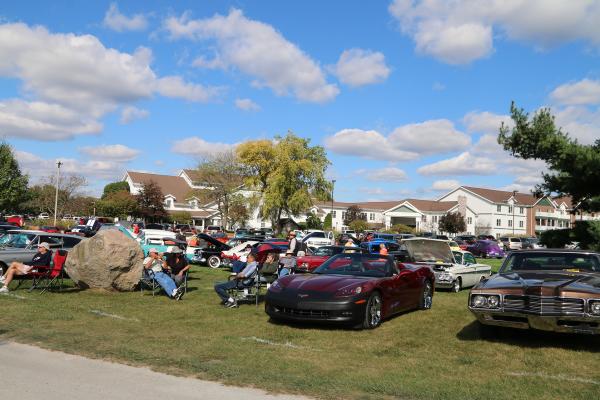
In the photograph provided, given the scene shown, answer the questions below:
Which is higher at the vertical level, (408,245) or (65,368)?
(408,245)

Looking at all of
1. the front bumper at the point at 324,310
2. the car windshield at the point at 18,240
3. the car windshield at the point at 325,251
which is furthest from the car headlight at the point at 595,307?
the car windshield at the point at 18,240

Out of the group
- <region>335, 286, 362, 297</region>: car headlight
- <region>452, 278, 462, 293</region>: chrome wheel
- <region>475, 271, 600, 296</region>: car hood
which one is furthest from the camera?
<region>452, 278, 462, 293</region>: chrome wheel

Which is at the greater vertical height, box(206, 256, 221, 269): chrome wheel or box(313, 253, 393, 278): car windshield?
box(313, 253, 393, 278): car windshield

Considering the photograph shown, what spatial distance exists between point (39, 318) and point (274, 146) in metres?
51.3

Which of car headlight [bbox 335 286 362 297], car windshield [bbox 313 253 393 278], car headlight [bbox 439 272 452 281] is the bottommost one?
car headlight [bbox 439 272 452 281]

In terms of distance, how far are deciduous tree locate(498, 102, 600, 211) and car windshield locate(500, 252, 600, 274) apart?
8320mm

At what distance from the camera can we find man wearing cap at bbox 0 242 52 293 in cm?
1327

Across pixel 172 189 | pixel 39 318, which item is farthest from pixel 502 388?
pixel 172 189

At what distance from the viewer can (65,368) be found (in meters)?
6.52

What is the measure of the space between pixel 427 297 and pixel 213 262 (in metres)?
13.2

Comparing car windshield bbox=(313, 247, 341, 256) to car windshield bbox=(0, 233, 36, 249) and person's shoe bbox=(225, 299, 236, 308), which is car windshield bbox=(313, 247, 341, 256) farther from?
car windshield bbox=(0, 233, 36, 249)

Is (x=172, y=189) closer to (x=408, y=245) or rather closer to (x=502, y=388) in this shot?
(x=408, y=245)

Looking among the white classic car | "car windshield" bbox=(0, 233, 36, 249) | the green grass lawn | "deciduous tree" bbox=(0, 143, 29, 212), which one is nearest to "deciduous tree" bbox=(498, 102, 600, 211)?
the white classic car

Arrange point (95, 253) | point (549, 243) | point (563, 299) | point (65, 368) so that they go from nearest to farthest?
point (65, 368) < point (563, 299) < point (95, 253) < point (549, 243)
